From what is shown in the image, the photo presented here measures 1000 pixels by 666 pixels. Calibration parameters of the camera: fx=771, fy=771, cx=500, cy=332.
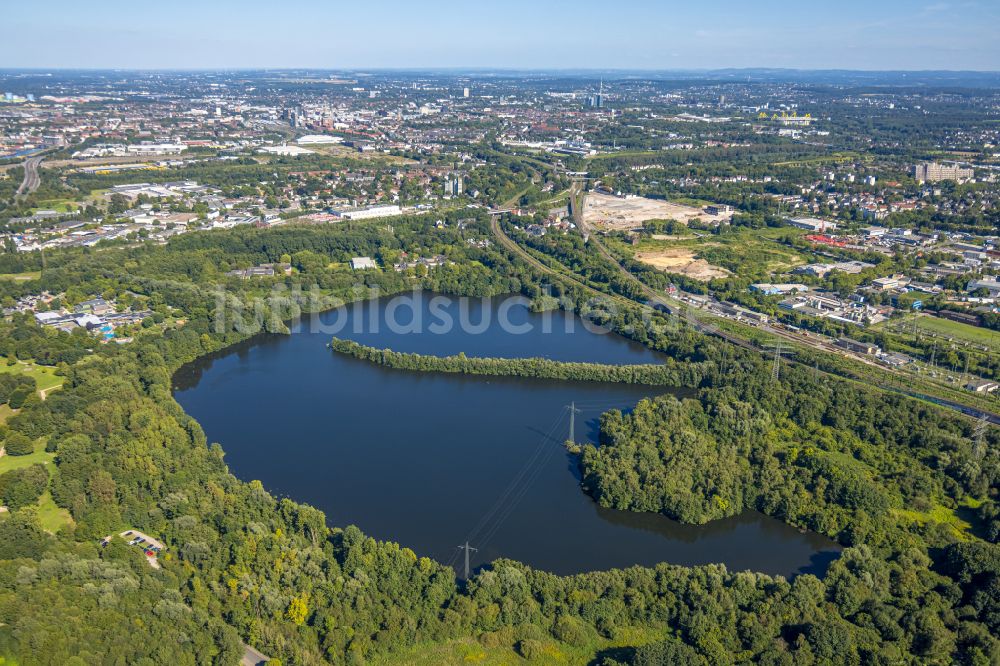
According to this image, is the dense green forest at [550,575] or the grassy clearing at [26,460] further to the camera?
the grassy clearing at [26,460]

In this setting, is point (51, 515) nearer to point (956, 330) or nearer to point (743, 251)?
point (956, 330)

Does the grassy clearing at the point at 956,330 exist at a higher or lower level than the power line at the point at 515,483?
higher

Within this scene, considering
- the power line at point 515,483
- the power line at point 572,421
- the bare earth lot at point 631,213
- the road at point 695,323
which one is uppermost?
the bare earth lot at point 631,213

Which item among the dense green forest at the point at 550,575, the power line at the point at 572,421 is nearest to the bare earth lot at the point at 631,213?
the dense green forest at the point at 550,575

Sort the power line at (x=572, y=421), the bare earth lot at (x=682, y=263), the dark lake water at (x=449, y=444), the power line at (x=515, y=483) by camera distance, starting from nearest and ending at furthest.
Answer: the dark lake water at (x=449, y=444) < the power line at (x=515, y=483) < the power line at (x=572, y=421) < the bare earth lot at (x=682, y=263)

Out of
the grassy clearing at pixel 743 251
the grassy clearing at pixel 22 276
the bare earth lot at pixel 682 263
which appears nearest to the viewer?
the grassy clearing at pixel 22 276

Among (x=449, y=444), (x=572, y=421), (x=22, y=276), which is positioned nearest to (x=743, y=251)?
(x=572, y=421)

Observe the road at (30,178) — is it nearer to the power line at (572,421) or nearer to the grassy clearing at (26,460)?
the grassy clearing at (26,460)
